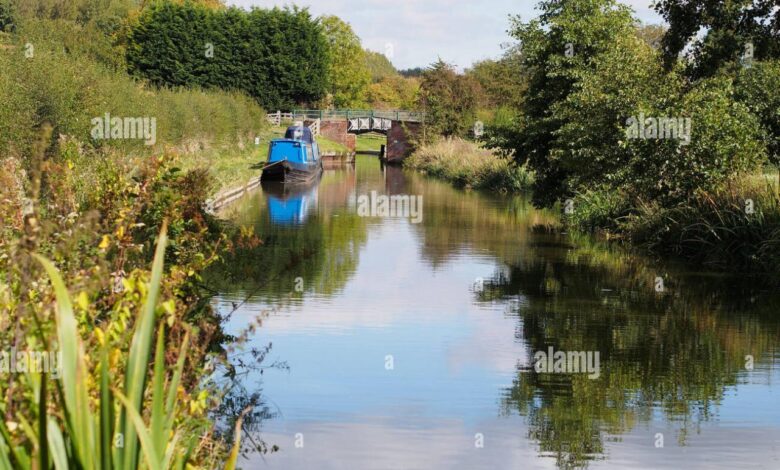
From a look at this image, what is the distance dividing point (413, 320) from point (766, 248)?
7585mm

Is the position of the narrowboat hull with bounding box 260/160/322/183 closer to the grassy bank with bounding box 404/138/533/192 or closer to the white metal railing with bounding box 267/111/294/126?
the grassy bank with bounding box 404/138/533/192

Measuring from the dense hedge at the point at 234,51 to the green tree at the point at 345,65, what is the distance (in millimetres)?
22356

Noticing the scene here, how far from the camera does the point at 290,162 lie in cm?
4962

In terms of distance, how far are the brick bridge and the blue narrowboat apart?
2720 centimetres

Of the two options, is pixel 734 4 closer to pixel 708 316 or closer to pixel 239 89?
pixel 708 316

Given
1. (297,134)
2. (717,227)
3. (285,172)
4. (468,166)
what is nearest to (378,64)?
(297,134)

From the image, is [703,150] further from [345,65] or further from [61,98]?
[345,65]

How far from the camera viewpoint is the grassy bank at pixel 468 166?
147 feet

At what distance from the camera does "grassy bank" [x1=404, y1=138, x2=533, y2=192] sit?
44.8 meters

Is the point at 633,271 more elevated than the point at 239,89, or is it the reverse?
the point at 239,89

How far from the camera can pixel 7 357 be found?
5.18 m

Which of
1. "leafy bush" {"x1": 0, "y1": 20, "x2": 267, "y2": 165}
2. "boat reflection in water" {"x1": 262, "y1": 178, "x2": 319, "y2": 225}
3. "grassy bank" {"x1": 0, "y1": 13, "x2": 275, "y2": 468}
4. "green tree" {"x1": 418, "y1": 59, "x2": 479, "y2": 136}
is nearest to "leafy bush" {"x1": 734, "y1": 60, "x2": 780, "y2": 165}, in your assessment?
"boat reflection in water" {"x1": 262, "y1": 178, "x2": 319, "y2": 225}

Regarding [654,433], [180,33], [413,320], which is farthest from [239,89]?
[654,433]

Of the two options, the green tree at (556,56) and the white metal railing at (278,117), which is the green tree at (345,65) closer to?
the white metal railing at (278,117)
